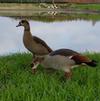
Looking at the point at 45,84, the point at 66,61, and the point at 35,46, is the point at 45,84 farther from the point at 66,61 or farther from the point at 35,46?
the point at 35,46

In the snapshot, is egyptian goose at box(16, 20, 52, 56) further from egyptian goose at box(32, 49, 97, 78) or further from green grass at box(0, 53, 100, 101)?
egyptian goose at box(32, 49, 97, 78)

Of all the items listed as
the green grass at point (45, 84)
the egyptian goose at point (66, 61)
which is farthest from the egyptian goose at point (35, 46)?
the egyptian goose at point (66, 61)

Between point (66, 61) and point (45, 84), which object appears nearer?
point (45, 84)

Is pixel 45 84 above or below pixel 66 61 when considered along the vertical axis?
below

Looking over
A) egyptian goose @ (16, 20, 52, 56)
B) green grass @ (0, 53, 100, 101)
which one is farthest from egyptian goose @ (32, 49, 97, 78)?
egyptian goose @ (16, 20, 52, 56)

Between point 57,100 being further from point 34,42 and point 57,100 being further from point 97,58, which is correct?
point 97,58

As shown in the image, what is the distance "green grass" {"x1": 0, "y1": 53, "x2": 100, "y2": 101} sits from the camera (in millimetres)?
6895

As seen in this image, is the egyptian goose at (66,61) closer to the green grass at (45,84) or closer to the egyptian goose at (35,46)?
the green grass at (45,84)

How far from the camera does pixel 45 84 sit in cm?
759

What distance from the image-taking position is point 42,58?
864cm

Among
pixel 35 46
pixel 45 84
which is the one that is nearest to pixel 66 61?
pixel 45 84

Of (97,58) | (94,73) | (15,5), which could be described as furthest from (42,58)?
(15,5)

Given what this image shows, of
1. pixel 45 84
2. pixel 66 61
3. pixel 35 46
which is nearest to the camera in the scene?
pixel 45 84

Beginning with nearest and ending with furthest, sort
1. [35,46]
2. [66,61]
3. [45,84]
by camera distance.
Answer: [45,84] < [66,61] < [35,46]
